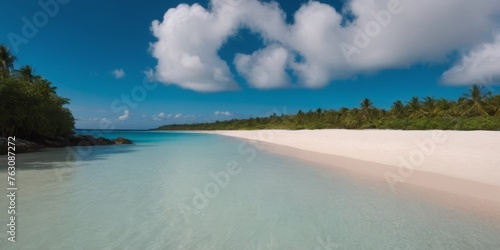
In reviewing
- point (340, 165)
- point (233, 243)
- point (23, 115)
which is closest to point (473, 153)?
point (340, 165)

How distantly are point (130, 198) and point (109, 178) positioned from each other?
415 cm

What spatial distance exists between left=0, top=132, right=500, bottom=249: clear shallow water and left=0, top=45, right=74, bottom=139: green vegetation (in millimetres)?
12241

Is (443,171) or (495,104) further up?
(495,104)

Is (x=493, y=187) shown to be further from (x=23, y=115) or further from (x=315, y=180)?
(x=23, y=115)

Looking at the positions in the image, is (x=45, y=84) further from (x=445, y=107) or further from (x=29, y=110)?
(x=445, y=107)

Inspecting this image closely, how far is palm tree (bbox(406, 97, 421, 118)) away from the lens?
1791 inches

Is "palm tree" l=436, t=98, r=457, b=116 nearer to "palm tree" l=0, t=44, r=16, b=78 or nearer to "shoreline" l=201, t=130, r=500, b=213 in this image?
"shoreline" l=201, t=130, r=500, b=213

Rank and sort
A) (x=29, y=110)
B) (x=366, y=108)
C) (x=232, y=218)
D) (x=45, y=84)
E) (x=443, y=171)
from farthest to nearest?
(x=366, y=108) → (x=45, y=84) → (x=29, y=110) → (x=443, y=171) → (x=232, y=218)

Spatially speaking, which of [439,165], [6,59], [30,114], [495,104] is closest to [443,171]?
[439,165]

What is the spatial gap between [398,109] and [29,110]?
54.6m

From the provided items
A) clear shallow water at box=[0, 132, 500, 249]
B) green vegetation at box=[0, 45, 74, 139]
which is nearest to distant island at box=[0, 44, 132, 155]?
green vegetation at box=[0, 45, 74, 139]

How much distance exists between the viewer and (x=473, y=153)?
12.0 meters

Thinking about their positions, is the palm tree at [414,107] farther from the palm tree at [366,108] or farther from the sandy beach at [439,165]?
the sandy beach at [439,165]

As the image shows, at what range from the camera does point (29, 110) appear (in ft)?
71.9
